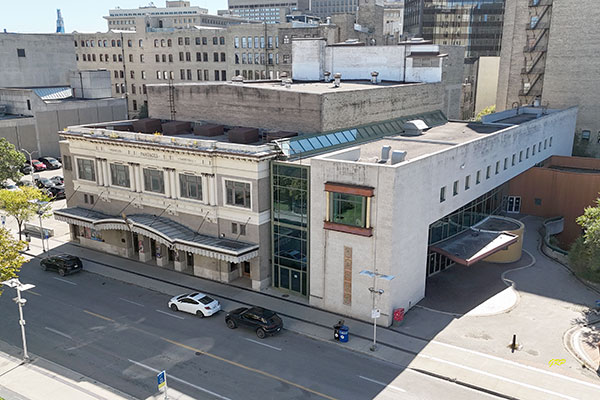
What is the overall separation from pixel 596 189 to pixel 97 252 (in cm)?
5011

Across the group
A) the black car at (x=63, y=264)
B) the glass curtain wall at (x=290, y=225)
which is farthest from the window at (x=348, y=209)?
the black car at (x=63, y=264)

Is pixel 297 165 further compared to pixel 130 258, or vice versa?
pixel 130 258

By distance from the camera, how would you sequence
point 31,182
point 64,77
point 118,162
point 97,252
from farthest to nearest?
point 64,77 → point 31,182 → point 97,252 → point 118,162

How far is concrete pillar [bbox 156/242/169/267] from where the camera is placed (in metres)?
46.0

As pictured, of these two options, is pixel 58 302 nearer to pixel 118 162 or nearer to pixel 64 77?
pixel 118 162

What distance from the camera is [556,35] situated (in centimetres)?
7306

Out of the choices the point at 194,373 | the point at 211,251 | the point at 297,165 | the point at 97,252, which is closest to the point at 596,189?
the point at 297,165

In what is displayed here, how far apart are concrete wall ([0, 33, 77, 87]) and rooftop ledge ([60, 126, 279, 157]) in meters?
57.6

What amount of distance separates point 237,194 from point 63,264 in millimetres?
16602

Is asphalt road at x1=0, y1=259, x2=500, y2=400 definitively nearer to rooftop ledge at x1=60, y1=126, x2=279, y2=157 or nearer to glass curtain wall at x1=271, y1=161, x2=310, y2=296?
glass curtain wall at x1=271, y1=161, x2=310, y2=296

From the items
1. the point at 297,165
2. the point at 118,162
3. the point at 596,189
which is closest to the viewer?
the point at 297,165

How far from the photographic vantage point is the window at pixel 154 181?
44.4 meters

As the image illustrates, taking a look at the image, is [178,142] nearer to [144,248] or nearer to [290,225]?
[144,248]

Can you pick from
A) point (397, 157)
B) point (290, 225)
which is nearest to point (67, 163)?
point (290, 225)
